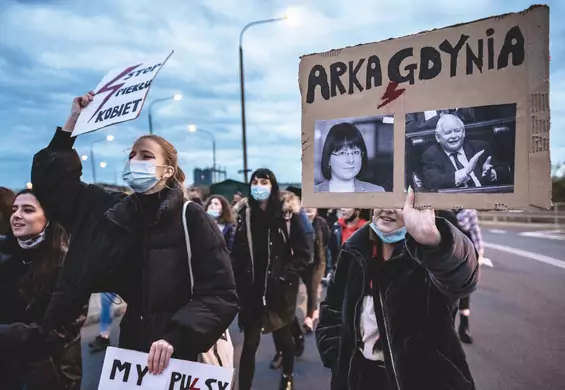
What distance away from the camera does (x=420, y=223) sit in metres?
1.63

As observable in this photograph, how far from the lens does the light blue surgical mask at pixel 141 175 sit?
2303 mm

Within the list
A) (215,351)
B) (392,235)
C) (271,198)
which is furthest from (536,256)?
(215,351)

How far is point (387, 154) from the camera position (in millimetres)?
1704

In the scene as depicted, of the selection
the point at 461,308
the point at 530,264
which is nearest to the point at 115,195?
the point at 461,308

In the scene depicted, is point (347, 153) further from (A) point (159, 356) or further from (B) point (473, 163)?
(A) point (159, 356)

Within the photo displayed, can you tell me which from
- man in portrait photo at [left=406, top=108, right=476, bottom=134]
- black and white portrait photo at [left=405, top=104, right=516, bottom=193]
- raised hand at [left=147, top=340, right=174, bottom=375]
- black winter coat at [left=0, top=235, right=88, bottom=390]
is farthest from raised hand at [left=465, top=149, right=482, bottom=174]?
black winter coat at [left=0, top=235, right=88, bottom=390]

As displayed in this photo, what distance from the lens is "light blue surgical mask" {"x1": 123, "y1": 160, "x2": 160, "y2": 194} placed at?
90.7 inches

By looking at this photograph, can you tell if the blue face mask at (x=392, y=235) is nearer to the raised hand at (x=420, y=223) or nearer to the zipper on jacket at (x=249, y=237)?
the raised hand at (x=420, y=223)

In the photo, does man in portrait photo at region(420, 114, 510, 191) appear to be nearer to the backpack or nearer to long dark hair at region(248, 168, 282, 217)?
the backpack

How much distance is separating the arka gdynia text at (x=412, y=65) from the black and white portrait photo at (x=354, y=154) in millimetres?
133

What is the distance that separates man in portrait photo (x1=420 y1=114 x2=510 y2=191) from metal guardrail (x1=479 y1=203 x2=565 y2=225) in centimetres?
22

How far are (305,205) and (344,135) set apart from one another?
32 cm

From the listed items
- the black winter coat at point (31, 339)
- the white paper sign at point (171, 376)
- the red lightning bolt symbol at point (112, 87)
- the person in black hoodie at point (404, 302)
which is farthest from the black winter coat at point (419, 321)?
the black winter coat at point (31, 339)

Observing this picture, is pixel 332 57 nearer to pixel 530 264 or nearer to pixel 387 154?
pixel 387 154
